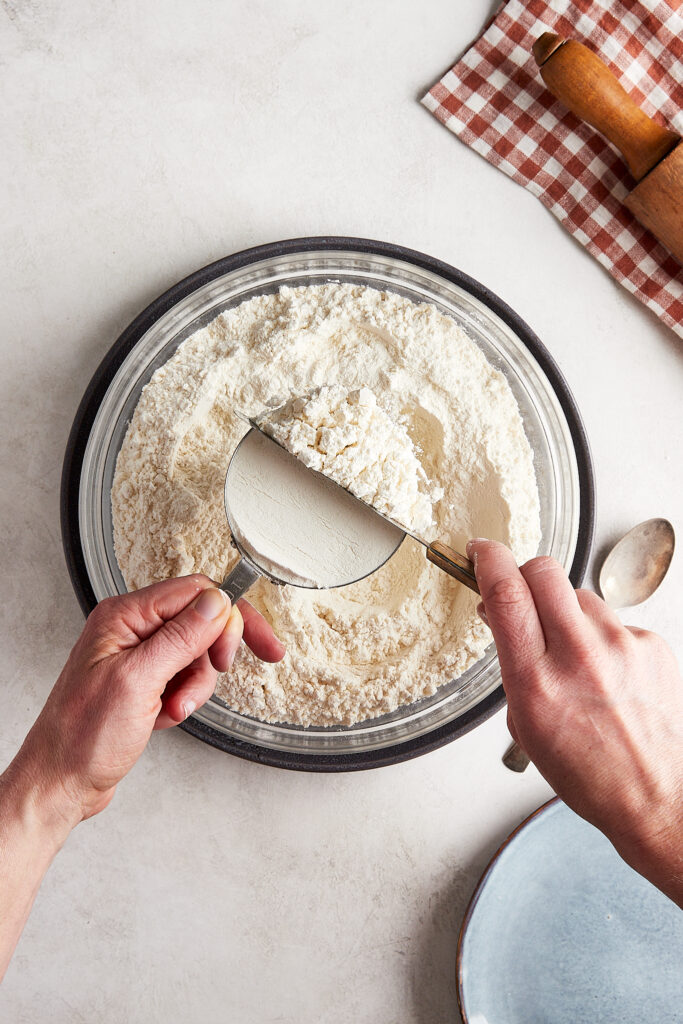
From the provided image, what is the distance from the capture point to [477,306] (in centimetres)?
113

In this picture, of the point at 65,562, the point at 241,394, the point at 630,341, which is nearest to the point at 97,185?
the point at 241,394

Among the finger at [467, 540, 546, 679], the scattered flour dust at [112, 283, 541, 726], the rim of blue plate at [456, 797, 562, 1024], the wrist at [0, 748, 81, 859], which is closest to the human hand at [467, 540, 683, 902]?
the finger at [467, 540, 546, 679]

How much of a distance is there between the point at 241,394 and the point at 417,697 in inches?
20.3

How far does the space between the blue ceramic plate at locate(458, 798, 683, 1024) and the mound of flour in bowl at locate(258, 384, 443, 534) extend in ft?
2.13

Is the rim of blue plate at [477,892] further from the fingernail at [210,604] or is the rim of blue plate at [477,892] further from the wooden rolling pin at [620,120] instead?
the wooden rolling pin at [620,120]

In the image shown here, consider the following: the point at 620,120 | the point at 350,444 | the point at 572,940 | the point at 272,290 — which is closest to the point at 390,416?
the point at 350,444

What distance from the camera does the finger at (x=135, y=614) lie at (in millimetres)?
829

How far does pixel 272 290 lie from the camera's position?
3.70 ft

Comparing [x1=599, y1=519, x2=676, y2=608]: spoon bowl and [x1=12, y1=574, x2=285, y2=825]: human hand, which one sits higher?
[x1=12, y1=574, x2=285, y2=825]: human hand

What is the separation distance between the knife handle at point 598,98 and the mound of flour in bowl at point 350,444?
2.12 feet

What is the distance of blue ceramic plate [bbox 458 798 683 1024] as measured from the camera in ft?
3.89

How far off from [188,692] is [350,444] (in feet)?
1.24

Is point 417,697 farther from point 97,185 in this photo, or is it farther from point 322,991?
point 97,185

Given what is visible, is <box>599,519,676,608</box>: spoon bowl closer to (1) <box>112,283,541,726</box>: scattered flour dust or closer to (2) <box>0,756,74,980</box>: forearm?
(1) <box>112,283,541,726</box>: scattered flour dust
